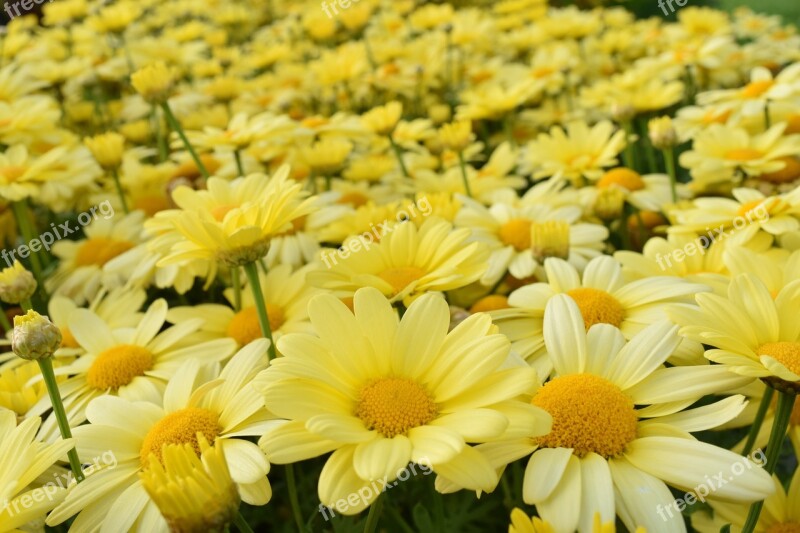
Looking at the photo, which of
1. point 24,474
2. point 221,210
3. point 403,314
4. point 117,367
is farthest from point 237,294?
point 24,474

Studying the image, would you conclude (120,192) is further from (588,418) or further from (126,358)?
(588,418)

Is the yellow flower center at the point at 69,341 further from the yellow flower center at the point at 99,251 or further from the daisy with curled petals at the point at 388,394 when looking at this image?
the daisy with curled petals at the point at 388,394

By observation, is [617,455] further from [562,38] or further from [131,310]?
[562,38]

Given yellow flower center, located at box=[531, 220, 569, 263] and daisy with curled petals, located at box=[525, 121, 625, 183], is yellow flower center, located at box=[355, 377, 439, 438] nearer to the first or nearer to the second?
yellow flower center, located at box=[531, 220, 569, 263]

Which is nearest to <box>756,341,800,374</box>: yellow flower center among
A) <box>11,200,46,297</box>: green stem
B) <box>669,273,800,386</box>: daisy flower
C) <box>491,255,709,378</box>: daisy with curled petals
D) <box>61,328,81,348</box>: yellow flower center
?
<box>669,273,800,386</box>: daisy flower

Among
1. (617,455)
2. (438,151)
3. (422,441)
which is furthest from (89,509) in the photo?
(438,151)

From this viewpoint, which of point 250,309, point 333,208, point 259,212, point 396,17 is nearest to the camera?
point 259,212
